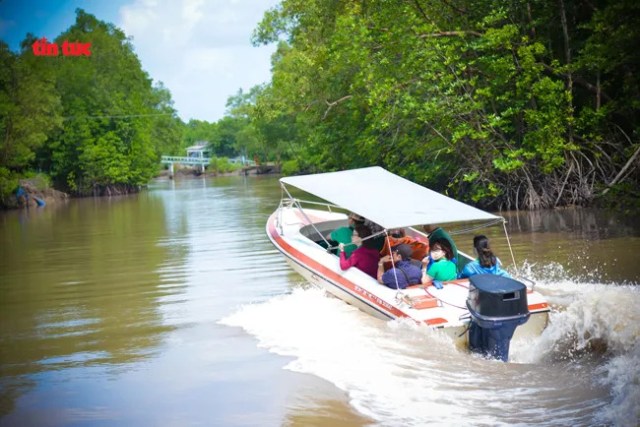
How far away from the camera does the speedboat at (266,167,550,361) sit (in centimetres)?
646

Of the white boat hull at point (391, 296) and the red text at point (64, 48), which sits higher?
the red text at point (64, 48)

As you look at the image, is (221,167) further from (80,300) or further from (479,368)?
(479,368)

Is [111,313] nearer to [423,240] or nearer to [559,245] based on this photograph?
[423,240]

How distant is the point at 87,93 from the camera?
49.6 metres

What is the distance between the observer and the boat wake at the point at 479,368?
542cm

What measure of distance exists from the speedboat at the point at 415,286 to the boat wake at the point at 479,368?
0.15m

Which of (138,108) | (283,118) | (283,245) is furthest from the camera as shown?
(283,118)

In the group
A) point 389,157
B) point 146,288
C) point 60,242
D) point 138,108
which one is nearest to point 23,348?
point 146,288

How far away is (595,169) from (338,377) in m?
13.3

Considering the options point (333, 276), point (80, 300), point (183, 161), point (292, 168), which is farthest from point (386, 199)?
point (183, 161)

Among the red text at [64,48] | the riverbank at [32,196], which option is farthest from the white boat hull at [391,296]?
the red text at [64,48]

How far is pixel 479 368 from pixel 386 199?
2.99m

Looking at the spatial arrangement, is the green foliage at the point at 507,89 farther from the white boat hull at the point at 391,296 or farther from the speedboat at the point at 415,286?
the white boat hull at the point at 391,296

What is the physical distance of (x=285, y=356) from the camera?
7195 mm
